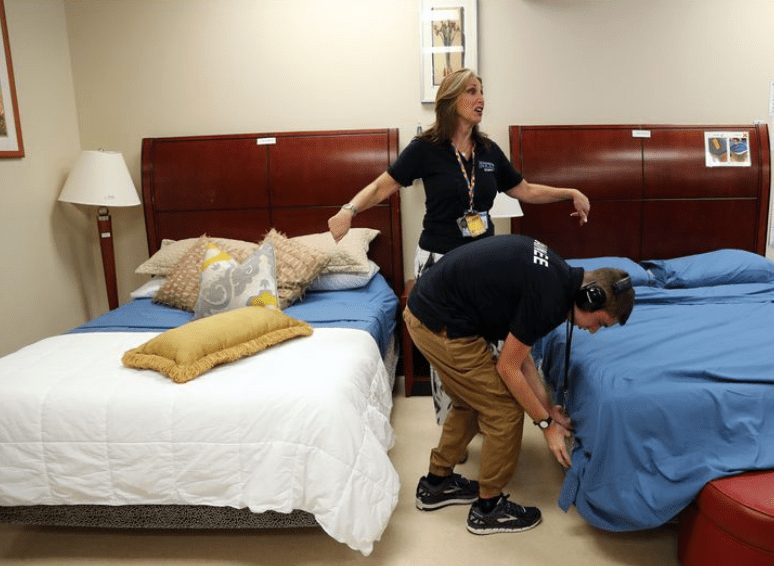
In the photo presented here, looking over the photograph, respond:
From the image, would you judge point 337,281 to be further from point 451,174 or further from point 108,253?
point 108,253

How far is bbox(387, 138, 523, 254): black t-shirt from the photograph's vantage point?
96.2 inches

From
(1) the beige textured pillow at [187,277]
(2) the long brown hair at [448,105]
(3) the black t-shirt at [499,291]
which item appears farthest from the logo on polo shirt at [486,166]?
(1) the beige textured pillow at [187,277]

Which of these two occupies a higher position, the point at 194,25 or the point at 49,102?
the point at 194,25

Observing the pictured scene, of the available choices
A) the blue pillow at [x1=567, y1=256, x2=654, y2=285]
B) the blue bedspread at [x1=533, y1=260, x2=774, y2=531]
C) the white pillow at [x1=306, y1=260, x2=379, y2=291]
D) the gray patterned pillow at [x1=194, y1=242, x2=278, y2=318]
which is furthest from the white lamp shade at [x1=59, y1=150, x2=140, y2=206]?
the blue bedspread at [x1=533, y1=260, x2=774, y2=531]

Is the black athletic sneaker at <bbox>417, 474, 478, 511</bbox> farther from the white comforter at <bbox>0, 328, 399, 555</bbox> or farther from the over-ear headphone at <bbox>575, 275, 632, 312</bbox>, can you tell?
the over-ear headphone at <bbox>575, 275, 632, 312</bbox>

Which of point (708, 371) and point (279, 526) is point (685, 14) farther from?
point (279, 526)

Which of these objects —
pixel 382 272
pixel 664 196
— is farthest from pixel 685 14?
pixel 382 272

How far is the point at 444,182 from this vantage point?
2434mm

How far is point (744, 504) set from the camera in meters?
1.67

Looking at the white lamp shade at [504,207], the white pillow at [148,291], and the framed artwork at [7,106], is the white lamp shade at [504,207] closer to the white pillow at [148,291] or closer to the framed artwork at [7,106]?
the white pillow at [148,291]

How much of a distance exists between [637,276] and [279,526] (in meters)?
2.13

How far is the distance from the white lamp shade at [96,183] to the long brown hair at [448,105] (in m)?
1.88

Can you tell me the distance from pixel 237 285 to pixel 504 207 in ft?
4.76

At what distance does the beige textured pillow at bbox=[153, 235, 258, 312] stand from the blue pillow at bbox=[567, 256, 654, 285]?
5.83 ft
